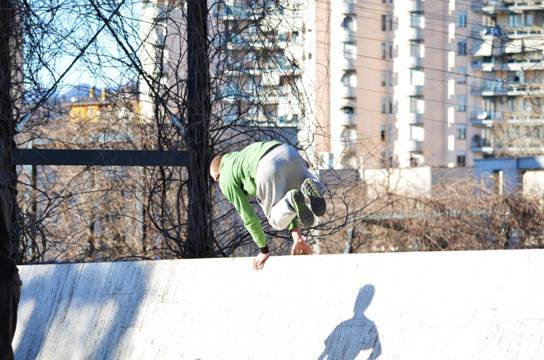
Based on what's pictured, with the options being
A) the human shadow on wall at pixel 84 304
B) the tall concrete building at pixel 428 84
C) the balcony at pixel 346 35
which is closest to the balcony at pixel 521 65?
the tall concrete building at pixel 428 84

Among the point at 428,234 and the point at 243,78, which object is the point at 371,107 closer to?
the point at 428,234

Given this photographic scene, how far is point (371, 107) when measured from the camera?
7581 centimetres

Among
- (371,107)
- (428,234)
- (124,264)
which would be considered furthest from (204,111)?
(371,107)

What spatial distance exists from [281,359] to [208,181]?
4342 mm

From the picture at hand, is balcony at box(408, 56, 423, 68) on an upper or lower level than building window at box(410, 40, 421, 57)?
lower

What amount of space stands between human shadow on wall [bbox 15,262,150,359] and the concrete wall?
0.04 ft

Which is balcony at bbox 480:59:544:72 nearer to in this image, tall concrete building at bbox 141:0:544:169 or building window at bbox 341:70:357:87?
tall concrete building at bbox 141:0:544:169

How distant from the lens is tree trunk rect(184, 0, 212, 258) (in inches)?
435

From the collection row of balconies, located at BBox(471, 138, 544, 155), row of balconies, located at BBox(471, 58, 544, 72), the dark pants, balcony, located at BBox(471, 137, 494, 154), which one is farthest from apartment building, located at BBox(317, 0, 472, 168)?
the dark pants

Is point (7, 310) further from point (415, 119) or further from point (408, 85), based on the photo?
point (415, 119)

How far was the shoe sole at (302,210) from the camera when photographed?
7.54 metres

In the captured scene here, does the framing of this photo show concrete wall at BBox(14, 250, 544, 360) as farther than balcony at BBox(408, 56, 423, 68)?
No

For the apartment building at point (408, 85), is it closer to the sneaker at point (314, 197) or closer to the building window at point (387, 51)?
the building window at point (387, 51)

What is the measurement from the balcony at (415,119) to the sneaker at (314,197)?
6958 cm
